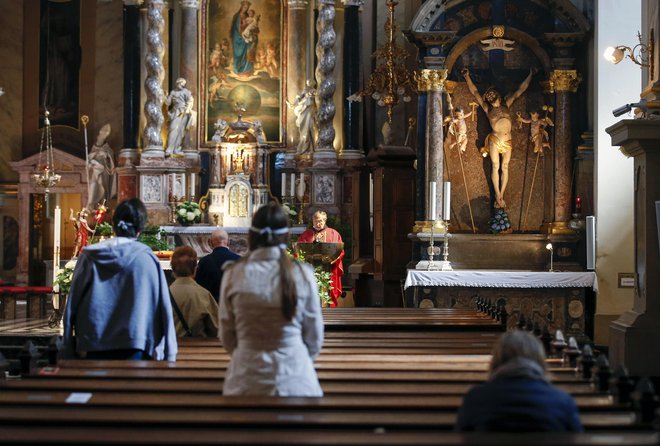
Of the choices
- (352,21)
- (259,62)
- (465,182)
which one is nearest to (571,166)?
(465,182)

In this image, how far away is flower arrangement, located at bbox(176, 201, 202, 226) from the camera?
19094mm

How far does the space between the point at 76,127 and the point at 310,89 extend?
5.31 meters

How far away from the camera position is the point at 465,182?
16891mm

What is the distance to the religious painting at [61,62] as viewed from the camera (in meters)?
22.5

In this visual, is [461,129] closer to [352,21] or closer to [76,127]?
[352,21]

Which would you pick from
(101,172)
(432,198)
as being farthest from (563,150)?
(101,172)

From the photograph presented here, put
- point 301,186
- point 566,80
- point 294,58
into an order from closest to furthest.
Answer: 1. point 566,80
2. point 301,186
3. point 294,58

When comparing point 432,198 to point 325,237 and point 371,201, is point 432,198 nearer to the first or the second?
point 325,237

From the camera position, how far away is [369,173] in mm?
19812

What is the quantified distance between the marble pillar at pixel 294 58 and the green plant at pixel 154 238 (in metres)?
3.17

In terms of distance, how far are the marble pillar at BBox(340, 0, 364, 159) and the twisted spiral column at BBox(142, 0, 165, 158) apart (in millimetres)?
3198

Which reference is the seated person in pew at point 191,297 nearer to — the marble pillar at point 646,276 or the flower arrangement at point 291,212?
the marble pillar at point 646,276

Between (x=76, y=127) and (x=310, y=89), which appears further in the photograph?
(x=76, y=127)

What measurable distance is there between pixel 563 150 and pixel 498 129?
40.0 inches
